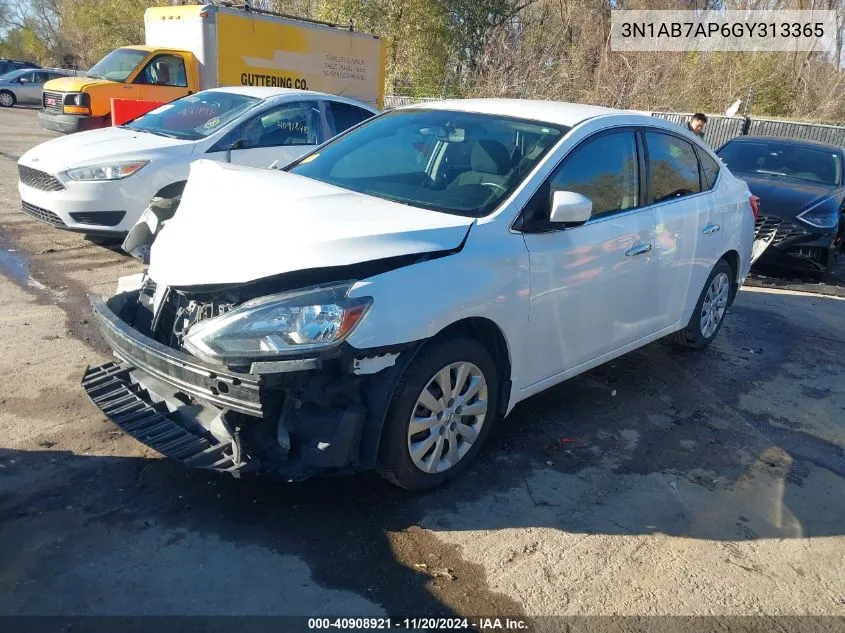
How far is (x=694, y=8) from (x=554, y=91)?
10.8 meters

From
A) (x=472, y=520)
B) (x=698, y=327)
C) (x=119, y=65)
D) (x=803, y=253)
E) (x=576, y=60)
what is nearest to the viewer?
(x=472, y=520)

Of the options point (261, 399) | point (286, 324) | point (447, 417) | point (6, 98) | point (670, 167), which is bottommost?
point (447, 417)

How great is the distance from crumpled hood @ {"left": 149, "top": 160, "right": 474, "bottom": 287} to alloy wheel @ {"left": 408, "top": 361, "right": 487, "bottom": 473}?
621 millimetres

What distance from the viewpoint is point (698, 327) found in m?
5.70

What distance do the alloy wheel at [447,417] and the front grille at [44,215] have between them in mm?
5140

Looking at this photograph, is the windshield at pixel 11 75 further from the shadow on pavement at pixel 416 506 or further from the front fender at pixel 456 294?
the front fender at pixel 456 294

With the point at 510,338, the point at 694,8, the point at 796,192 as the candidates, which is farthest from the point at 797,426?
the point at 694,8

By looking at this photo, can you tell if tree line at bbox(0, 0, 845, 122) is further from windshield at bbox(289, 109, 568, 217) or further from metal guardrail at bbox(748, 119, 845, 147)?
windshield at bbox(289, 109, 568, 217)

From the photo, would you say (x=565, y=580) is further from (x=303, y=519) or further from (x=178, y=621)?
(x=178, y=621)

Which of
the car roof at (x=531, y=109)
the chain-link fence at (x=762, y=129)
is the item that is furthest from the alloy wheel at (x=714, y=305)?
the chain-link fence at (x=762, y=129)

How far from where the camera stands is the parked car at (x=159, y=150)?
22.7 ft

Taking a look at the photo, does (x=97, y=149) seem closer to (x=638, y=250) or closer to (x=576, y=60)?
(x=638, y=250)

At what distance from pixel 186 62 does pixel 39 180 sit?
760 cm

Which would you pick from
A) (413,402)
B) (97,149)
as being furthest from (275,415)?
(97,149)
